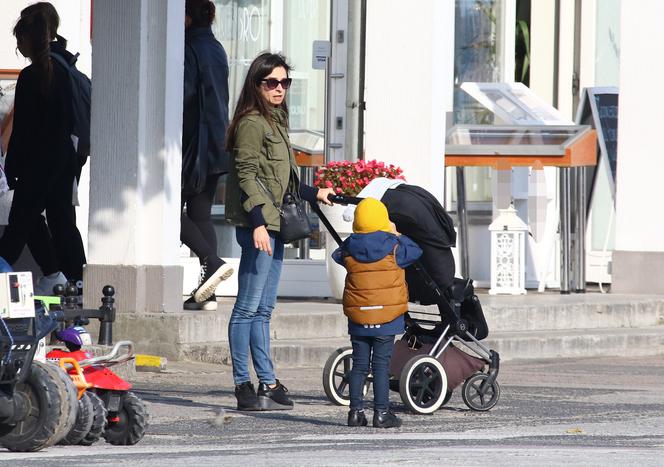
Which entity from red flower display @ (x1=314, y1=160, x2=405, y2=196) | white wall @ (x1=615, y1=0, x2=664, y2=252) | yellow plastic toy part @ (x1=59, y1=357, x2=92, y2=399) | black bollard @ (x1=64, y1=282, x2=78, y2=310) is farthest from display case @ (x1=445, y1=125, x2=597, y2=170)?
yellow plastic toy part @ (x1=59, y1=357, x2=92, y2=399)

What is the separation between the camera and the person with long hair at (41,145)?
37.3 feet

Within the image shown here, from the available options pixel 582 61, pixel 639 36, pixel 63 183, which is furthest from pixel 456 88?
pixel 63 183

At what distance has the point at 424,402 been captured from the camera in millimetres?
9125

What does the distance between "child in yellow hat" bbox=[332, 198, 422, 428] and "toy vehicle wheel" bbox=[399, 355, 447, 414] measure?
0.45 metres

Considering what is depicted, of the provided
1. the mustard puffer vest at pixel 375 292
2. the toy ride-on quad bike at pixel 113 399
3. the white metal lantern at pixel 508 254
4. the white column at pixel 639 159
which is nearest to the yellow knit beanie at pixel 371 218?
the mustard puffer vest at pixel 375 292

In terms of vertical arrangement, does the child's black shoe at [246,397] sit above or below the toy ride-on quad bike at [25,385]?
below

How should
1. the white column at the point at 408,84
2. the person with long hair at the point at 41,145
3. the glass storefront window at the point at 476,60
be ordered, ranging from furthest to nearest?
the glass storefront window at the point at 476,60 < the white column at the point at 408,84 < the person with long hair at the point at 41,145

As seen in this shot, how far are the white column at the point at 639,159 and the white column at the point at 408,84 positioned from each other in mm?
2506

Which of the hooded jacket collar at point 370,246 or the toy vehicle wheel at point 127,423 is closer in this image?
the toy vehicle wheel at point 127,423

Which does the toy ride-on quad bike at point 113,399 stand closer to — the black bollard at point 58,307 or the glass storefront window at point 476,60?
the black bollard at point 58,307

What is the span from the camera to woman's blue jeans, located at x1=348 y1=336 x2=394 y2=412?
27.6 feet

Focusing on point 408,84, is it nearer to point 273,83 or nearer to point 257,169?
point 273,83

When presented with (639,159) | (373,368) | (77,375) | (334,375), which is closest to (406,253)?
(373,368)

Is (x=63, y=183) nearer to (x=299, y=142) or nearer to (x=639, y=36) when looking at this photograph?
(x=299, y=142)
